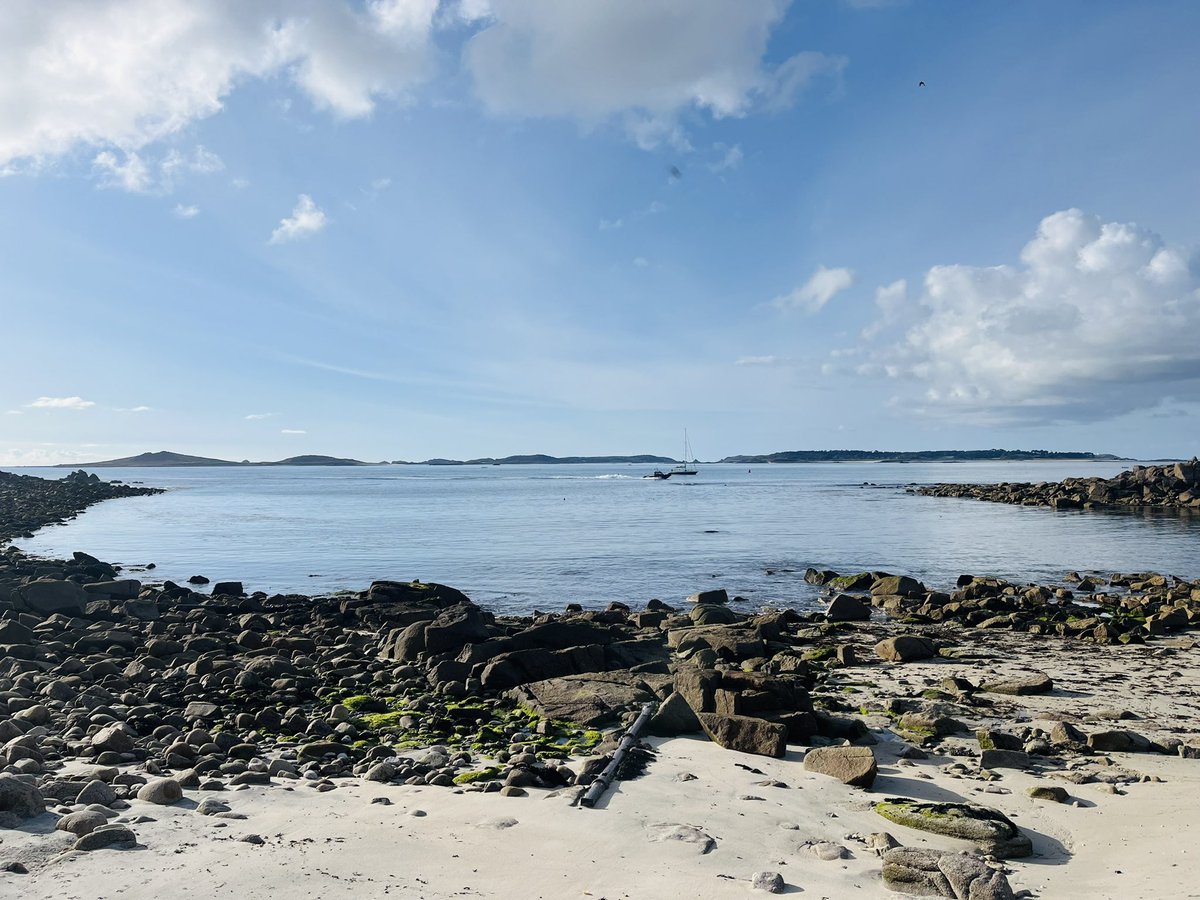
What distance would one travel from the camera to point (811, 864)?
6973mm

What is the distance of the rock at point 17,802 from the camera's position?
23.1ft

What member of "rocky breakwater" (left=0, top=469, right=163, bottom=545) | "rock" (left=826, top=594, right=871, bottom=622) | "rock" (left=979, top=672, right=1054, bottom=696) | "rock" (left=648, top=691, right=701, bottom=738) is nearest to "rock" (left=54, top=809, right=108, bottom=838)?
"rock" (left=648, top=691, right=701, bottom=738)

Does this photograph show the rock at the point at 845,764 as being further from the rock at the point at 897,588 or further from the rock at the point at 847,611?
the rock at the point at 897,588

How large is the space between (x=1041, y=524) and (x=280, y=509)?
61.2 meters

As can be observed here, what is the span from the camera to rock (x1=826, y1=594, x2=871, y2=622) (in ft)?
69.1

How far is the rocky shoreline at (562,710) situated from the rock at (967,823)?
19 millimetres

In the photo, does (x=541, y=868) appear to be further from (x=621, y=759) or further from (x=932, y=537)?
(x=932, y=537)

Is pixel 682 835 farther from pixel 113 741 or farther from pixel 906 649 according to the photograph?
pixel 906 649

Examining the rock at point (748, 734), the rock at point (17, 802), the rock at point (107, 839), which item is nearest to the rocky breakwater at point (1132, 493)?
the rock at point (748, 734)

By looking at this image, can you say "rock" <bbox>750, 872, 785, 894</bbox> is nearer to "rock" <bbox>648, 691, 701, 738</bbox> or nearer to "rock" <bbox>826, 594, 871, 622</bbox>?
"rock" <bbox>648, 691, 701, 738</bbox>

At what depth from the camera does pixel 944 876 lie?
6496 millimetres

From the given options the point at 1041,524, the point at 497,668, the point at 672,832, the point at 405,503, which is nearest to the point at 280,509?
the point at 405,503

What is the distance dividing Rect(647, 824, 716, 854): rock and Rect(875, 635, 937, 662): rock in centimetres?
953

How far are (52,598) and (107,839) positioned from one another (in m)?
15.8
